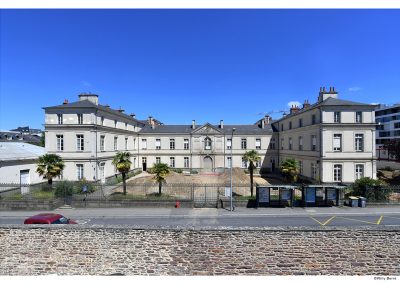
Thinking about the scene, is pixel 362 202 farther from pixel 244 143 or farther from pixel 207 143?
pixel 207 143

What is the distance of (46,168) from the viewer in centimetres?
2541

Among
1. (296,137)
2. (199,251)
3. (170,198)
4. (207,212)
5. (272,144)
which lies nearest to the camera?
(199,251)

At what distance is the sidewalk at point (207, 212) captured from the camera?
A: 21.1 m

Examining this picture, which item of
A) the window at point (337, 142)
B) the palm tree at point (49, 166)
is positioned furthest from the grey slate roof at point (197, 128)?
the palm tree at point (49, 166)

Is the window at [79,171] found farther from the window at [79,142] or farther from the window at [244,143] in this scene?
the window at [244,143]

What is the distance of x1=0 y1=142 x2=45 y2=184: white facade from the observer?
89.0 ft

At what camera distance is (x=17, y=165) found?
94.8 ft

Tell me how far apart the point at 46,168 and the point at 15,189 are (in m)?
3.67

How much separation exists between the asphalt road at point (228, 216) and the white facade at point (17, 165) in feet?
24.9

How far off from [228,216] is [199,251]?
11804mm

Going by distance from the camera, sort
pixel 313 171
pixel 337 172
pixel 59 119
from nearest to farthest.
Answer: pixel 337 172
pixel 59 119
pixel 313 171

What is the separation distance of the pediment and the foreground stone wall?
131 ft

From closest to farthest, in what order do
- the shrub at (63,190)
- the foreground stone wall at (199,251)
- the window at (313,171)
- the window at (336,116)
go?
the foreground stone wall at (199,251) → the shrub at (63,190) → the window at (336,116) → the window at (313,171)

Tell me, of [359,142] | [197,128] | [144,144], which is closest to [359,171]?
[359,142]
